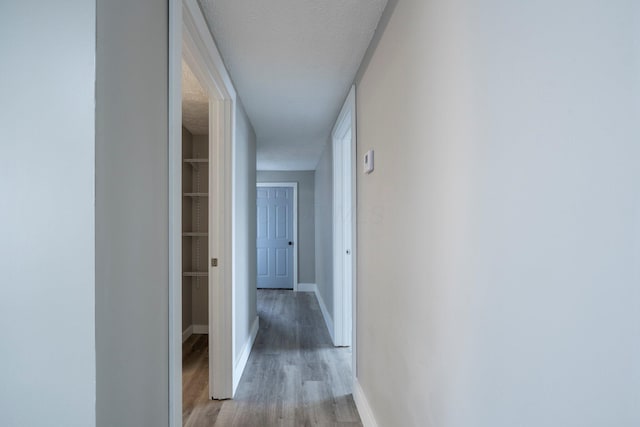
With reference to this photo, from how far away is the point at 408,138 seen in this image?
150 centimetres

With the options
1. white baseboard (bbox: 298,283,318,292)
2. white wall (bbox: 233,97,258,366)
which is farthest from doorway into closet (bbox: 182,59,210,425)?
white baseboard (bbox: 298,283,318,292)

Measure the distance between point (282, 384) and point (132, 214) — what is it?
2.36 meters

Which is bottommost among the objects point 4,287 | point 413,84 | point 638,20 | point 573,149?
point 4,287

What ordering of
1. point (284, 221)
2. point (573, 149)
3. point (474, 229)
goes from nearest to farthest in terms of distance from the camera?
1. point (573, 149)
2. point (474, 229)
3. point (284, 221)

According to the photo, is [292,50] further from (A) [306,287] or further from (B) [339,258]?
(A) [306,287]

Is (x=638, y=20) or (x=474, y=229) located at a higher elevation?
(x=638, y=20)

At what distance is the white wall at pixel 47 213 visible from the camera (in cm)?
82

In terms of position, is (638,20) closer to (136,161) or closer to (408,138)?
(408,138)

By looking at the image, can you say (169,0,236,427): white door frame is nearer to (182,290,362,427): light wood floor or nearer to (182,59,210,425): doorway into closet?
(182,290,362,427): light wood floor

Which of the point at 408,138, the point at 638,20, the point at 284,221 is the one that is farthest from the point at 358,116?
the point at 284,221

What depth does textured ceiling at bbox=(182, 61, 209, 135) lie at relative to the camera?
2.78 metres

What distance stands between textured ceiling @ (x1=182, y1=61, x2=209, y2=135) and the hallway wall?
2809mm

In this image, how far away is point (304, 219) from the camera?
7.20 metres

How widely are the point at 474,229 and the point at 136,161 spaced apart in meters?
0.94
